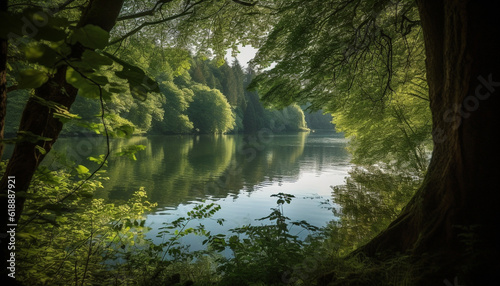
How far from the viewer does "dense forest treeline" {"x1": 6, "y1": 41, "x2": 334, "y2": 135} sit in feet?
23.9

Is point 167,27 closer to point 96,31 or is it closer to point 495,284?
point 96,31

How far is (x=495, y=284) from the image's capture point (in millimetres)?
1697

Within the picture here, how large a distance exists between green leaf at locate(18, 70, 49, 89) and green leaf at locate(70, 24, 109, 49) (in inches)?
5.4

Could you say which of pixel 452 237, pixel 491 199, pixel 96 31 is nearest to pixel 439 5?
pixel 491 199

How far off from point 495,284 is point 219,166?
17404mm

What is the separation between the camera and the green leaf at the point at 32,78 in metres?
0.63

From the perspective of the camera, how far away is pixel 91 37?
0.59 metres

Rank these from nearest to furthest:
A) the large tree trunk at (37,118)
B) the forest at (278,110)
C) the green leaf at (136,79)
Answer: the green leaf at (136,79)
the forest at (278,110)
the large tree trunk at (37,118)

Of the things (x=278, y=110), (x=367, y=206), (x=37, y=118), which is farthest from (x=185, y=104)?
(x=37, y=118)

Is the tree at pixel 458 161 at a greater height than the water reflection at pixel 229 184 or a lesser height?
greater

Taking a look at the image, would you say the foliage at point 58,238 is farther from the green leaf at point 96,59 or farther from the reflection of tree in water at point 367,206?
the reflection of tree in water at point 367,206

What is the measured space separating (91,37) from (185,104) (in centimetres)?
4840

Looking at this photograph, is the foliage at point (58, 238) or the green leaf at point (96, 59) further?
the foliage at point (58, 238)

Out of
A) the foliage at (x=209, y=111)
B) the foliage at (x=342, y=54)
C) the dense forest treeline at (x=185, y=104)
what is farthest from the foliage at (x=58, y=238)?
the foliage at (x=209, y=111)
